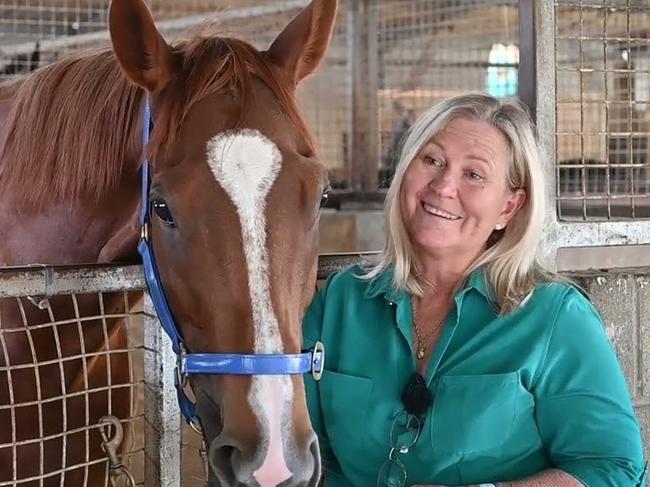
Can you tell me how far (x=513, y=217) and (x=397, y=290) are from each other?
0.25 m

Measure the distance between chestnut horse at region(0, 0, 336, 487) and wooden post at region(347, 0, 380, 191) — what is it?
420cm

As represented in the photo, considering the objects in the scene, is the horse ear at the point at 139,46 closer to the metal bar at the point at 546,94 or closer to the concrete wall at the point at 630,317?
the metal bar at the point at 546,94

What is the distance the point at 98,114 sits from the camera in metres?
1.67

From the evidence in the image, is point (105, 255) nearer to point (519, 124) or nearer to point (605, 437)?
point (519, 124)

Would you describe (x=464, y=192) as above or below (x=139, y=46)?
below

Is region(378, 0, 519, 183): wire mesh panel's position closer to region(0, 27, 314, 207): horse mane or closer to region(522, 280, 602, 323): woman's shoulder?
region(0, 27, 314, 207): horse mane

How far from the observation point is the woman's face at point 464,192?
4.89ft

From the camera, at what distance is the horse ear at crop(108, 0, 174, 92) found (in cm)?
139

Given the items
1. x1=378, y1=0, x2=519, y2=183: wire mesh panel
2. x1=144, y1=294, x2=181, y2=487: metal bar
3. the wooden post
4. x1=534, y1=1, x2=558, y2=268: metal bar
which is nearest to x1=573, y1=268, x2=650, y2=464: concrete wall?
x1=534, y1=1, x2=558, y2=268: metal bar

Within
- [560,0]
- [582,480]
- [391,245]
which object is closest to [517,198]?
[391,245]

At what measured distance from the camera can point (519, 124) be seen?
1.53 meters

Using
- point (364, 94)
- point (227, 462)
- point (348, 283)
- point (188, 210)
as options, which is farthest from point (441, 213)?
point (364, 94)

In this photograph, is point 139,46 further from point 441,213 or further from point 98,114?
point 441,213

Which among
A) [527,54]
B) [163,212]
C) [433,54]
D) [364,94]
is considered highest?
[433,54]
